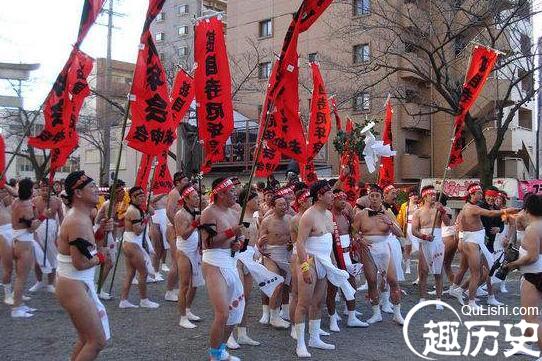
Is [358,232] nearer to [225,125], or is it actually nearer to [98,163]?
[225,125]

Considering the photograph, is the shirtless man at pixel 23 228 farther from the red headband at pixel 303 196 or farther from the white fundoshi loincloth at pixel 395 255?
the white fundoshi loincloth at pixel 395 255

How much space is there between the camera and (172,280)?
8961 mm

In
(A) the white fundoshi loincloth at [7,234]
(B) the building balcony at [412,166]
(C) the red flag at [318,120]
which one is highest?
(C) the red flag at [318,120]

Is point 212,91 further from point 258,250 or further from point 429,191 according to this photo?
point 429,191

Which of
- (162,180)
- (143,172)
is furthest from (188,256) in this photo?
(162,180)

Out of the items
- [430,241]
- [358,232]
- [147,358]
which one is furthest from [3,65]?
[430,241]

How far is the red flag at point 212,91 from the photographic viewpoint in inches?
285

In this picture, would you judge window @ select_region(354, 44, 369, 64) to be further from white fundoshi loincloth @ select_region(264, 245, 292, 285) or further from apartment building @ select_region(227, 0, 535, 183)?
white fundoshi loincloth @ select_region(264, 245, 292, 285)

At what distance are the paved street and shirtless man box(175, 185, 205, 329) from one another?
29cm

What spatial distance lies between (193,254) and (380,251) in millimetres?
2829

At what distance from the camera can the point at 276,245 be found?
769cm

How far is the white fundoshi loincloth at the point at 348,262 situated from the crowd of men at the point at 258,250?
0.03 meters

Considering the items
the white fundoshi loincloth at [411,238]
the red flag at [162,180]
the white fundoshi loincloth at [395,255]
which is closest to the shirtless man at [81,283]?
the white fundoshi loincloth at [395,255]

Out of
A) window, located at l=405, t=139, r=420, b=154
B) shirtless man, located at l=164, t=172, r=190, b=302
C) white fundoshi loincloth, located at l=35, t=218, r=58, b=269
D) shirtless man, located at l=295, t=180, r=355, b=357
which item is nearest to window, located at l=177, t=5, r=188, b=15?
window, located at l=405, t=139, r=420, b=154
